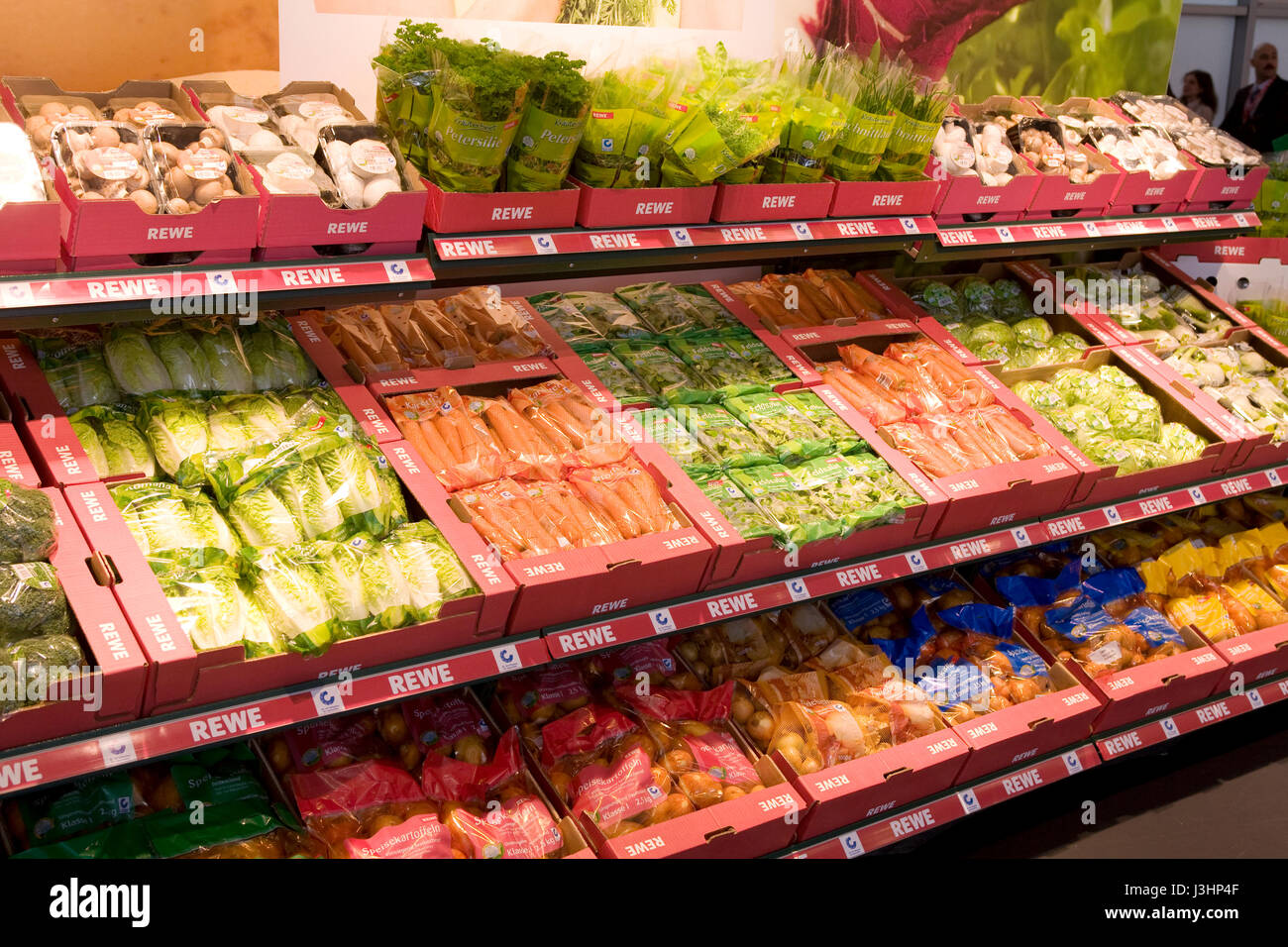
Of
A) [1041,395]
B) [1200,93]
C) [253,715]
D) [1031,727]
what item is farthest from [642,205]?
[1200,93]

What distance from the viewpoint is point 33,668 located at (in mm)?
1923

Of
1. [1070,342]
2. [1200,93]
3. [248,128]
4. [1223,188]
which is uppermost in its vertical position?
[248,128]

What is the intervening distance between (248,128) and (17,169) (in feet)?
1.73

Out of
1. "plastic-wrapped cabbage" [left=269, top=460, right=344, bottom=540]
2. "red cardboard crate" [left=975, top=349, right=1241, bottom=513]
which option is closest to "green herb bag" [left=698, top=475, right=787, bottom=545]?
"plastic-wrapped cabbage" [left=269, top=460, right=344, bottom=540]

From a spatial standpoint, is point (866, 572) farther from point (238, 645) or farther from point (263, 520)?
point (238, 645)

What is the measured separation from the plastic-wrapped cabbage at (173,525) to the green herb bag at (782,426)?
1.47m

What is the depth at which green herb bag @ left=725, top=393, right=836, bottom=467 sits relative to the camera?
3180 mm

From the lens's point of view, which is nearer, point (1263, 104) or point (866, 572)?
point (866, 572)

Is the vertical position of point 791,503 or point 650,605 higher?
point 791,503

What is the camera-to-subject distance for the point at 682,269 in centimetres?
386

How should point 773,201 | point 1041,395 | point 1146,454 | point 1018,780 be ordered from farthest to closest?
point 1041,395, point 1146,454, point 1018,780, point 773,201

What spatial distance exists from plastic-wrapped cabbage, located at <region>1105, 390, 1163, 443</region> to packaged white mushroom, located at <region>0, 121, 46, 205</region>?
316 cm

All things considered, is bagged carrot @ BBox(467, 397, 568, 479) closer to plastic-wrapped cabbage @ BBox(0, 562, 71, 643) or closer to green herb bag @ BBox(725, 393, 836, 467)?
green herb bag @ BBox(725, 393, 836, 467)
